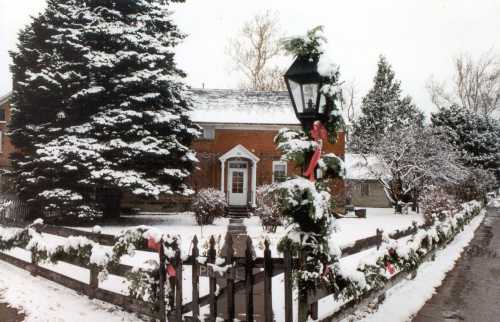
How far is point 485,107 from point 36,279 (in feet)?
146

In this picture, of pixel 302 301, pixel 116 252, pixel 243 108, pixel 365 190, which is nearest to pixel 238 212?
pixel 243 108

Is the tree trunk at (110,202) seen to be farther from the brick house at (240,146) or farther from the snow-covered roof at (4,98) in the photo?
the snow-covered roof at (4,98)

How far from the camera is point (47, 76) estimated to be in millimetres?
17750

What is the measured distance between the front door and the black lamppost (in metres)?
21.5

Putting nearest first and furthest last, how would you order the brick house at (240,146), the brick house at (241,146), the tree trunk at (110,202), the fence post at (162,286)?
the fence post at (162,286) → the tree trunk at (110,202) → the brick house at (240,146) → the brick house at (241,146)

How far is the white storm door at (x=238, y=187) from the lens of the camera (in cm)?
2647

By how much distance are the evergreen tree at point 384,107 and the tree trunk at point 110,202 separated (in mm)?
32256

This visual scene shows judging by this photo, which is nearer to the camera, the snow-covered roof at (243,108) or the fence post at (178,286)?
the fence post at (178,286)

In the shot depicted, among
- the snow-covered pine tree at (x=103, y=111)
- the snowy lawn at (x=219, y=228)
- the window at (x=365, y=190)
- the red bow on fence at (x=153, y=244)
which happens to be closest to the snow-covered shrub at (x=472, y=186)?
the window at (x=365, y=190)

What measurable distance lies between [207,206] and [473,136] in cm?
2738

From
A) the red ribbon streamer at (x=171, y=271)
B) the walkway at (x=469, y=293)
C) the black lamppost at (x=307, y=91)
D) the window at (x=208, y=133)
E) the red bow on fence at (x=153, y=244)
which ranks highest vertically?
the window at (x=208, y=133)

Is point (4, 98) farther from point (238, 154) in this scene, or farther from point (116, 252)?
point (116, 252)

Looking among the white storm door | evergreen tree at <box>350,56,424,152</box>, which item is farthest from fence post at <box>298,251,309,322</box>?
evergreen tree at <box>350,56,424,152</box>

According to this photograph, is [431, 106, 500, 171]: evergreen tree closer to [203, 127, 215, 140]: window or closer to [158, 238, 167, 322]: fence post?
[203, 127, 215, 140]: window
